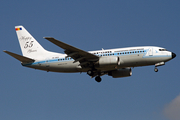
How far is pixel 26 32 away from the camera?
158ft

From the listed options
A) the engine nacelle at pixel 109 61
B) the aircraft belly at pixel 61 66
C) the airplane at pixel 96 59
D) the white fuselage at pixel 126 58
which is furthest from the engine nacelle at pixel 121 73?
the aircraft belly at pixel 61 66

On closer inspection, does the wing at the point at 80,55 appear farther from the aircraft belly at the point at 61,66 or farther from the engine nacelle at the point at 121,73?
the engine nacelle at the point at 121,73

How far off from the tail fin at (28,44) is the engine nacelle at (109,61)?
963cm

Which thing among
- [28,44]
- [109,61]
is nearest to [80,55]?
[109,61]

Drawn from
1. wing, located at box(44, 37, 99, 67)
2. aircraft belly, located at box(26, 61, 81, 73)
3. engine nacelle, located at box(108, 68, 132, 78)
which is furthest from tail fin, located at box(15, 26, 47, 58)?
engine nacelle, located at box(108, 68, 132, 78)

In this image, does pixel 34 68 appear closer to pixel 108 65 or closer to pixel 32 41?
pixel 32 41

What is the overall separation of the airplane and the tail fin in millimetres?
282

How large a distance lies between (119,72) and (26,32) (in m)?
16.1

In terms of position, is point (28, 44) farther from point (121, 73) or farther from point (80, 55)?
point (121, 73)

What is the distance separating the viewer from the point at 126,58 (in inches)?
1596

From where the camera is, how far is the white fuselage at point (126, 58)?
4053 cm

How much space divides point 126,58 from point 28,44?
16132 millimetres

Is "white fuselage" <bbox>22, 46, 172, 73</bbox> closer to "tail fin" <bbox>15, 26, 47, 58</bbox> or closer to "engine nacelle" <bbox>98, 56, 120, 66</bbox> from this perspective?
"engine nacelle" <bbox>98, 56, 120, 66</bbox>

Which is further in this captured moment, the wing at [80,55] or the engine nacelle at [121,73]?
the engine nacelle at [121,73]
